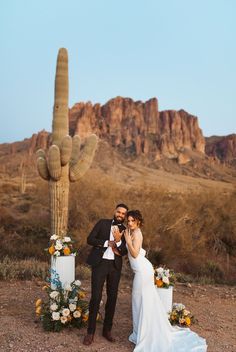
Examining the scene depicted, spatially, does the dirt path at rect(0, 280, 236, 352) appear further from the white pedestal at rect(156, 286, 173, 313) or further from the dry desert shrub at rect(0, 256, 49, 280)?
the white pedestal at rect(156, 286, 173, 313)

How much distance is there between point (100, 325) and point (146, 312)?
3.69 ft

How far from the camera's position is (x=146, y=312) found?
5.30 meters

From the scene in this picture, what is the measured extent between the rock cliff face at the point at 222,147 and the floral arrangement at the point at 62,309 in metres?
101

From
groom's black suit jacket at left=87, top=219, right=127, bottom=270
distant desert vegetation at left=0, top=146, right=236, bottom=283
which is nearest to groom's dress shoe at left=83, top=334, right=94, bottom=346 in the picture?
groom's black suit jacket at left=87, top=219, right=127, bottom=270

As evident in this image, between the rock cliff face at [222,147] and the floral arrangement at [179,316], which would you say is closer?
the floral arrangement at [179,316]

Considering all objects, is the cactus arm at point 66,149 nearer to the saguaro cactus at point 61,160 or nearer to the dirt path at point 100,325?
the saguaro cactus at point 61,160

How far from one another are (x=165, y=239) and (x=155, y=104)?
96.5 m

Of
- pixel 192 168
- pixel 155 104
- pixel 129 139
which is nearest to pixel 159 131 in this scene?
pixel 155 104

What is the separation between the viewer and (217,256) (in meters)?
14.4

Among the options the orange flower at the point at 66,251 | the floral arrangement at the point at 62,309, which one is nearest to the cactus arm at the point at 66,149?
the orange flower at the point at 66,251

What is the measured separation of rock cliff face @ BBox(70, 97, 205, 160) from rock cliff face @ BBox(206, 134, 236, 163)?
15.4ft

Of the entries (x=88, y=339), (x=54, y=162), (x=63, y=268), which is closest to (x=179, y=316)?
(x=88, y=339)

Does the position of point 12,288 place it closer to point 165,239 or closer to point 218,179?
point 165,239

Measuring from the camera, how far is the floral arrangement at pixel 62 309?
5.64m
